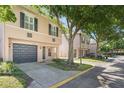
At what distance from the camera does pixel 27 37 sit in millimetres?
20297

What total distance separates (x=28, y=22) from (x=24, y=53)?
325 cm

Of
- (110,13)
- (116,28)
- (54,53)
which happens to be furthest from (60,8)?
(116,28)

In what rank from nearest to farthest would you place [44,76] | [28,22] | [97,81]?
[97,81] → [44,76] → [28,22]

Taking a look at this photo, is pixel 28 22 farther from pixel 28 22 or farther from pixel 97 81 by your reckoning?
pixel 97 81

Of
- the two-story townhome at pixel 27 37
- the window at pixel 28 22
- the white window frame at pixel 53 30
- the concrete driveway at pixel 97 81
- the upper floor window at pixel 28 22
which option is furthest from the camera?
the white window frame at pixel 53 30

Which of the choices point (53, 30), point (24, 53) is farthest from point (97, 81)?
point (53, 30)

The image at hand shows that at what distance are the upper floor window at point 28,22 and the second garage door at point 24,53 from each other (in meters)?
2.00

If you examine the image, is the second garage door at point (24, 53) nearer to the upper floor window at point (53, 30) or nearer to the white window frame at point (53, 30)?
the upper floor window at point (53, 30)

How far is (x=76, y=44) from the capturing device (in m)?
43.9

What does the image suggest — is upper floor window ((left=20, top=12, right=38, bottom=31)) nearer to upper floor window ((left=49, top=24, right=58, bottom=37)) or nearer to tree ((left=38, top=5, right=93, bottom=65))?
tree ((left=38, top=5, right=93, bottom=65))

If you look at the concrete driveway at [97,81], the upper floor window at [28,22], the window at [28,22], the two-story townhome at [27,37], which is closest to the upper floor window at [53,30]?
the two-story townhome at [27,37]

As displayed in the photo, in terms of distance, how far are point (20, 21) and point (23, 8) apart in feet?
4.96

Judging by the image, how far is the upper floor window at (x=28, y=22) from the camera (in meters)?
19.1
